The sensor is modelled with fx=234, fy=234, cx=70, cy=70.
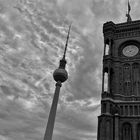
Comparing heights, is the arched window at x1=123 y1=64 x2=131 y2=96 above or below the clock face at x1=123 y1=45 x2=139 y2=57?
below

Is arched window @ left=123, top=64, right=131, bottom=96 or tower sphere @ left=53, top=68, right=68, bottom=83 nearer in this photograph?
tower sphere @ left=53, top=68, right=68, bottom=83

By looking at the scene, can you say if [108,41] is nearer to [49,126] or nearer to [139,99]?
[139,99]

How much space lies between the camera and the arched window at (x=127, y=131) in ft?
149

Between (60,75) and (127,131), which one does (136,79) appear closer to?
(127,131)

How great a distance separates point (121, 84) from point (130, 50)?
9.27 meters

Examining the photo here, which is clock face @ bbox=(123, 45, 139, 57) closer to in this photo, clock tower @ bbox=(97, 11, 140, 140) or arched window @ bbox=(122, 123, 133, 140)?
clock tower @ bbox=(97, 11, 140, 140)

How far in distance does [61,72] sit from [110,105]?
44.0ft

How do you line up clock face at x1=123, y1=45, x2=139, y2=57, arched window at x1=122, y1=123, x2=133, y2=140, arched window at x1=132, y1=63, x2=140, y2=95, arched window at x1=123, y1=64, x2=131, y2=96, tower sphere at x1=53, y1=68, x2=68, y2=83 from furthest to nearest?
1. clock face at x1=123, y1=45, x2=139, y2=57
2. arched window at x1=123, y1=64, x2=131, y2=96
3. arched window at x1=132, y1=63, x2=140, y2=95
4. arched window at x1=122, y1=123, x2=133, y2=140
5. tower sphere at x1=53, y1=68, x2=68, y2=83

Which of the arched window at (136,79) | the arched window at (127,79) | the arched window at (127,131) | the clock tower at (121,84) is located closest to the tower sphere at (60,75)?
the clock tower at (121,84)

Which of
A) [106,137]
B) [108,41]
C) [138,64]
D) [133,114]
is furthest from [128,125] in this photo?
[108,41]

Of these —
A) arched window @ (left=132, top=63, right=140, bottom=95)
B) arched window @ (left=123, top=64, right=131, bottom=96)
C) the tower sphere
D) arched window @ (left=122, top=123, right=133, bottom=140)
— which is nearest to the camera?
the tower sphere

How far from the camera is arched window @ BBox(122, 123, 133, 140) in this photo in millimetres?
45281

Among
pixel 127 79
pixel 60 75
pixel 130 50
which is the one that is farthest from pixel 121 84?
pixel 60 75

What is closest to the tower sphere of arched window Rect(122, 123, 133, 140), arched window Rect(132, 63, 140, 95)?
arched window Rect(122, 123, 133, 140)
